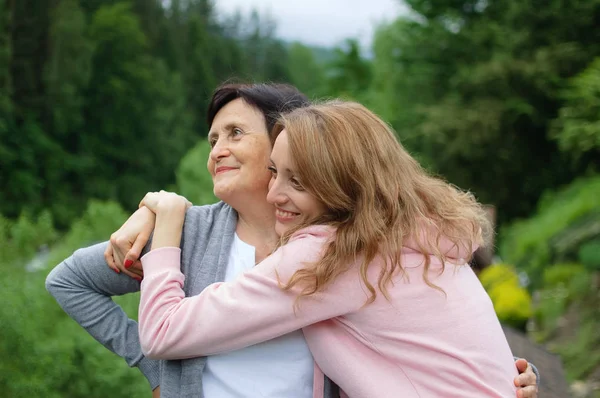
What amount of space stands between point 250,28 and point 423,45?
4347 cm

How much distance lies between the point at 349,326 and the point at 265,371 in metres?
0.26

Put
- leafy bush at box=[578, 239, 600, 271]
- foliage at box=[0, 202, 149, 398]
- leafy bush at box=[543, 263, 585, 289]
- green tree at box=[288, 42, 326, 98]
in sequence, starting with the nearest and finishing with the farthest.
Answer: foliage at box=[0, 202, 149, 398]
leafy bush at box=[578, 239, 600, 271]
leafy bush at box=[543, 263, 585, 289]
green tree at box=[288, 42, 326, 98]

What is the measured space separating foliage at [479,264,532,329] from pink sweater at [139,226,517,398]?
7.42m

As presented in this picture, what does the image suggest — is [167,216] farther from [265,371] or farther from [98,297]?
[265,371]

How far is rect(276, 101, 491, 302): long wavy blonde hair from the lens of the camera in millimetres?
1893

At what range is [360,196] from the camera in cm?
197

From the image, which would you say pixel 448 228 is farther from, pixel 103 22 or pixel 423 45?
pixel 103 22

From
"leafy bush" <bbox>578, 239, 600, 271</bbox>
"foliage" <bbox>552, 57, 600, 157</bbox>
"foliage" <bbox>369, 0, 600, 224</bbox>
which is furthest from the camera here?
"foliage" <bbox>369, 0, 600, 224</bbox>

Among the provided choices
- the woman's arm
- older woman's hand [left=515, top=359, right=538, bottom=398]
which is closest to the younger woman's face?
the woman's arm

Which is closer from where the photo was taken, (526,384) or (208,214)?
(526,384)

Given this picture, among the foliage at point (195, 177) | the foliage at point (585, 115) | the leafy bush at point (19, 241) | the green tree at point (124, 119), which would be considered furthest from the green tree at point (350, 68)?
the leafy bush at point (19, 241)

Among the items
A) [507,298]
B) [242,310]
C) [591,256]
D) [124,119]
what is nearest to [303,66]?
[124,119]

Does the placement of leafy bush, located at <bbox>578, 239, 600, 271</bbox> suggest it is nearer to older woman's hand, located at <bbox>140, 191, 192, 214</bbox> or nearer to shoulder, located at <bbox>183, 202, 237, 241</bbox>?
shoulder, located at <bbox>183, 202, 237, 241</bbox>

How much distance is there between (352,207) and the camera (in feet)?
6.51
